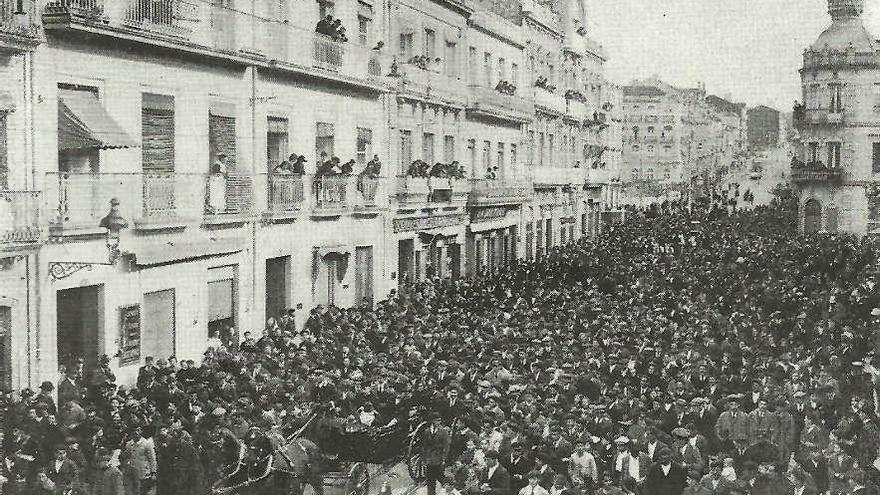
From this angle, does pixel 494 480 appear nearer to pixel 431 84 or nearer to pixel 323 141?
pixel 323 141

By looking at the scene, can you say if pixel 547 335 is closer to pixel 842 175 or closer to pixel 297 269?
pixel 297 269

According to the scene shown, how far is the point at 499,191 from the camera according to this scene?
40.2 m

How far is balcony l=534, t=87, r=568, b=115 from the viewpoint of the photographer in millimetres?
47581

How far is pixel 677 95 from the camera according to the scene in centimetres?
10362

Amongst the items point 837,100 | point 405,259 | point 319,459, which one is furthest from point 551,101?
point 319,459

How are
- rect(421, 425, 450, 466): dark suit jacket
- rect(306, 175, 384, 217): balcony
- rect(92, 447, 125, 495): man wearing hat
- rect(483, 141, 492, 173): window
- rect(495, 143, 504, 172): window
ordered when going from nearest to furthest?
1. rect(92, 447, 125, 495): man wearing hat
2. rect(421, 425, 450, 466): dark suit jacket
3. rect(306, 175, 384, 217): balcony
4. rect(483, 141, 492, 173): window
5. rect(495, 143, 504, 172): window

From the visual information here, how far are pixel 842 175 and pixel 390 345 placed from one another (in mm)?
40627

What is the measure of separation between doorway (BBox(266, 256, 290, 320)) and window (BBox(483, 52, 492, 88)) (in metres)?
17.1

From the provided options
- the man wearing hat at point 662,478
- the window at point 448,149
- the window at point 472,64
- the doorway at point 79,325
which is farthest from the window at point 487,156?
the man wearing hat at point 662,478

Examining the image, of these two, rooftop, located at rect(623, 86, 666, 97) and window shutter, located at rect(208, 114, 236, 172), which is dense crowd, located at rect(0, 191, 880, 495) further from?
rooftop, located at rect(623, 86, 666, 97)

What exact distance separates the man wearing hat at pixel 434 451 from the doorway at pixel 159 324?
7684mm

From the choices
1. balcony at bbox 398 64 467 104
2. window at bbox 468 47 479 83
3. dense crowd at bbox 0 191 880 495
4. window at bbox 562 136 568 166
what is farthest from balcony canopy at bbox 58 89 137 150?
window at bbox 562 136 568 166

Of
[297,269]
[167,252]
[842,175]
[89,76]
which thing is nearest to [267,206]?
[297,269]

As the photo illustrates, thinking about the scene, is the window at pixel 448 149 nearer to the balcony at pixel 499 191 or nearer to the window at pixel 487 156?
the balcony at pixel 499 191
